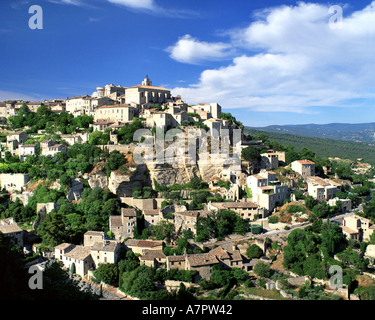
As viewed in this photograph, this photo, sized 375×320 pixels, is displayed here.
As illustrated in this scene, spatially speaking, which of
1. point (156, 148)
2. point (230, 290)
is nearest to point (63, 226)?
point (156, 148)

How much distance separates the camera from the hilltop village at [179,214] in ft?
78.5

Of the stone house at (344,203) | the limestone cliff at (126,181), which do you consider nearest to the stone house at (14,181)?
the limestone cliff at (126,181)

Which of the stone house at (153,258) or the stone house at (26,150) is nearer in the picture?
the stone house at (153,258)

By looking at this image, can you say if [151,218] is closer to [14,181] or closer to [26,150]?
[14,181]

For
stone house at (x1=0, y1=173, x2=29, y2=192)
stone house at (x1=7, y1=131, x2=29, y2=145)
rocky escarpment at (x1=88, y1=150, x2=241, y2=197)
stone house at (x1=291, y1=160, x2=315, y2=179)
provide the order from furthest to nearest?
stone house at (x1=7, y1=131, x2=29, y2=145), stone house at (x1=291, y1=160, x2=315, y2=179), stone house at (x1=0, y1=173, x2=29, y2=192), rocky escarpment at (x1=88, y1=150, x2=241, y2=197)

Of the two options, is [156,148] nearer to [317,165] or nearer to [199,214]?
[199,214]

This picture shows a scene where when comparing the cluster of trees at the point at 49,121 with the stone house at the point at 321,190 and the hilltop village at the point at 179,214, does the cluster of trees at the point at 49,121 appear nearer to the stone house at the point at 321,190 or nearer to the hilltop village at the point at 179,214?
the hilltop village at the point at 179,214

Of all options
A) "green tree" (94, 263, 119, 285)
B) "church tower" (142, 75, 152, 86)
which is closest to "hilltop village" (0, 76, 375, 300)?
"green tree" (94, 263, 119, 285)

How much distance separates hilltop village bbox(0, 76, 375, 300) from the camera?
23.9 meters

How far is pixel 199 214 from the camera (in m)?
28.5

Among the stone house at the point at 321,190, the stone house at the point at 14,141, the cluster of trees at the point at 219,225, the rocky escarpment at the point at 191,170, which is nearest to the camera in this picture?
the cluster of trees at the point at 219,225

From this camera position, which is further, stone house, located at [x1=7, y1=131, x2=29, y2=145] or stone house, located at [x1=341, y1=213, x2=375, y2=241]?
stone house, located at [x1=7, y1=131, x2=29, y2=145]

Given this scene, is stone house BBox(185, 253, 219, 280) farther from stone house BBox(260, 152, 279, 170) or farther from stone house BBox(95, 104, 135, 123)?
stone house BBox(95, 104, 135, 123)

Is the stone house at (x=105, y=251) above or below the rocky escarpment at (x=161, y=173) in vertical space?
below
